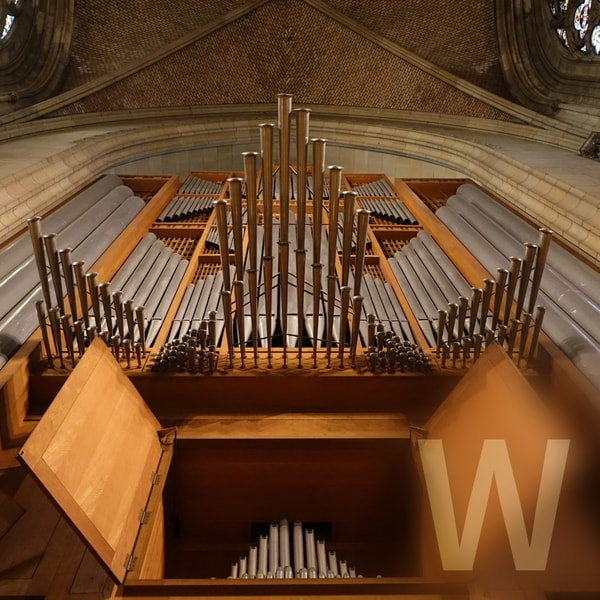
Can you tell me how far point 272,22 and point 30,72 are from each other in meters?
4.22

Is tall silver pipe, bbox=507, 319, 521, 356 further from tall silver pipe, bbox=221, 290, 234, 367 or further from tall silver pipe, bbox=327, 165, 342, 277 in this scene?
tall silver pipe, bbox=221, 290, 234, 367

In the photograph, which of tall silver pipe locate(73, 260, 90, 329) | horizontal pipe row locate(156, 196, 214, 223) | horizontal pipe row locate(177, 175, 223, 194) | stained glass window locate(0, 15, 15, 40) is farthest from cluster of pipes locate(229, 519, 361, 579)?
stained glass window locate(0, 15, 15, 40)

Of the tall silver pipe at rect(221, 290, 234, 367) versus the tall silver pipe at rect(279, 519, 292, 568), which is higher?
the tall silver pipe at rect(221, 290, 234, 367)

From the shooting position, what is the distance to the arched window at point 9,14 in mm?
7852

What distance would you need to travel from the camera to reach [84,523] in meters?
1.94

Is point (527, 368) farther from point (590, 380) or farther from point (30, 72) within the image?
point (30, 72)

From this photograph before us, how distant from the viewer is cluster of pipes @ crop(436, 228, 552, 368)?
287 centimetres

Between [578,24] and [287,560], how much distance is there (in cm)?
880

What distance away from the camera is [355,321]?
3.01m

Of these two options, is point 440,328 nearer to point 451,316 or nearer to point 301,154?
point 451,316

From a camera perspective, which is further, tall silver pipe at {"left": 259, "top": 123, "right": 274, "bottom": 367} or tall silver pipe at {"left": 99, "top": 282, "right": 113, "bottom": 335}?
tall silver pipe at {"left": 99, "top": 282, "right": 113, "bottom": 335}

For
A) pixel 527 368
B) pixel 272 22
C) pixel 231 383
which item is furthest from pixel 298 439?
pixel 272 22

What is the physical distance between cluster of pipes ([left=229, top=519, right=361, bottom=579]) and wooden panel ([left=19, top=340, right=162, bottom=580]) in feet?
2.18

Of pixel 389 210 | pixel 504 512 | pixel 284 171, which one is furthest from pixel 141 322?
pixel 389 210
